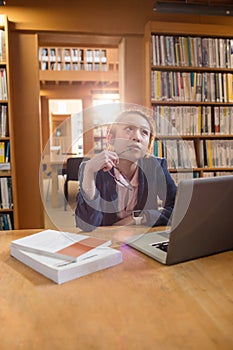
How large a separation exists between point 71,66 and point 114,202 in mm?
6310

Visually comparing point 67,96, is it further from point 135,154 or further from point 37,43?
point 135,154

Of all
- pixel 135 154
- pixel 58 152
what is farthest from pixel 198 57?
pixel 58 152

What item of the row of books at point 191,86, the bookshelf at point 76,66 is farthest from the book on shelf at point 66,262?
the bookshelf at point 76,66

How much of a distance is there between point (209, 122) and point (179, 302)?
8.74 ft

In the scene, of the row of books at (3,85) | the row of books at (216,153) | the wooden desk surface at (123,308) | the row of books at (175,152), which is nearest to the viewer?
the wooden desk surface at (123,308)

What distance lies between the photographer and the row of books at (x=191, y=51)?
2.97 meters

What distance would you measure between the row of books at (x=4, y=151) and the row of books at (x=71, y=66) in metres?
Result: 4.41

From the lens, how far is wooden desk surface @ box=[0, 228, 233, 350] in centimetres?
54

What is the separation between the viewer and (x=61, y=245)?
3.04 feet

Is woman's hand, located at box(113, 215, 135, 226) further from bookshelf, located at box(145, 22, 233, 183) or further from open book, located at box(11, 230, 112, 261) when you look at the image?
bookshelf, located at box(145, 22, 233, 183)

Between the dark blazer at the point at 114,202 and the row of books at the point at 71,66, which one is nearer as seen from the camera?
the dark blazer at the point at 114,202

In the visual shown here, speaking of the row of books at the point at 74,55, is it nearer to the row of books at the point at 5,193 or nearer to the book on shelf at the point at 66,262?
the row of books at the point at 5,193

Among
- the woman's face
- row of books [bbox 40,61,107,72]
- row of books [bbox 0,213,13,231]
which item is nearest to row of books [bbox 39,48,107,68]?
row of books [bbox 40,61,107,72]

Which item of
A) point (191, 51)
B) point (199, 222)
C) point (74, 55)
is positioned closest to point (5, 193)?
point (191, 51)
